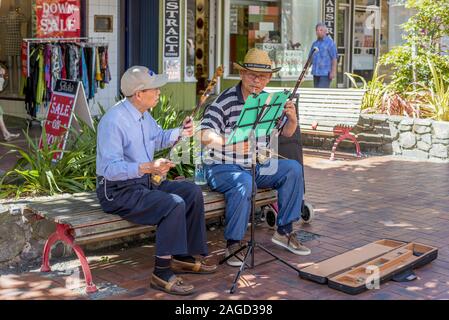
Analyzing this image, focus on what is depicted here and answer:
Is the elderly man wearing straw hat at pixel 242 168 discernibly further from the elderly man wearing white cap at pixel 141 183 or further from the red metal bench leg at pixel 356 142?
the red metal bench leg at pixel 356 142

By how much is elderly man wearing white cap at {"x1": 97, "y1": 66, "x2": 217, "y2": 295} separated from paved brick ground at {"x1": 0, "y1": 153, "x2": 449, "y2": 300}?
0.33m

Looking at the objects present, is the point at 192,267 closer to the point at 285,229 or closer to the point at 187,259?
the point at 187,259

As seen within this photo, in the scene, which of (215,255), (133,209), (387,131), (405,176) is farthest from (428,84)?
(133,209)

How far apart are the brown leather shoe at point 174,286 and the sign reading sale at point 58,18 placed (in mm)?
7964

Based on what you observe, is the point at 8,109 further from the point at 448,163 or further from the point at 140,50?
the point at 448,163

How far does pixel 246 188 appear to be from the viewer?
5.21m

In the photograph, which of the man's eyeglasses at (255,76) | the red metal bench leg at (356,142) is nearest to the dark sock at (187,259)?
the man's eyeglasses at (255,76)

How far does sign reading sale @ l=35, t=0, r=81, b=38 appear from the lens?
11.8m

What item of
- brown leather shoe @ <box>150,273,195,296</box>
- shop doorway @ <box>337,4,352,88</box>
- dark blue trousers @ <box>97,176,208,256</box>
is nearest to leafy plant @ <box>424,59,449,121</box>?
dark blue trousers @ <box>97,176,208,256</box>

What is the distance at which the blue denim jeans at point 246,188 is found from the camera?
5.19m

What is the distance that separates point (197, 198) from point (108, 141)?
75 cm

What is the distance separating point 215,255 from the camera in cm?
551
